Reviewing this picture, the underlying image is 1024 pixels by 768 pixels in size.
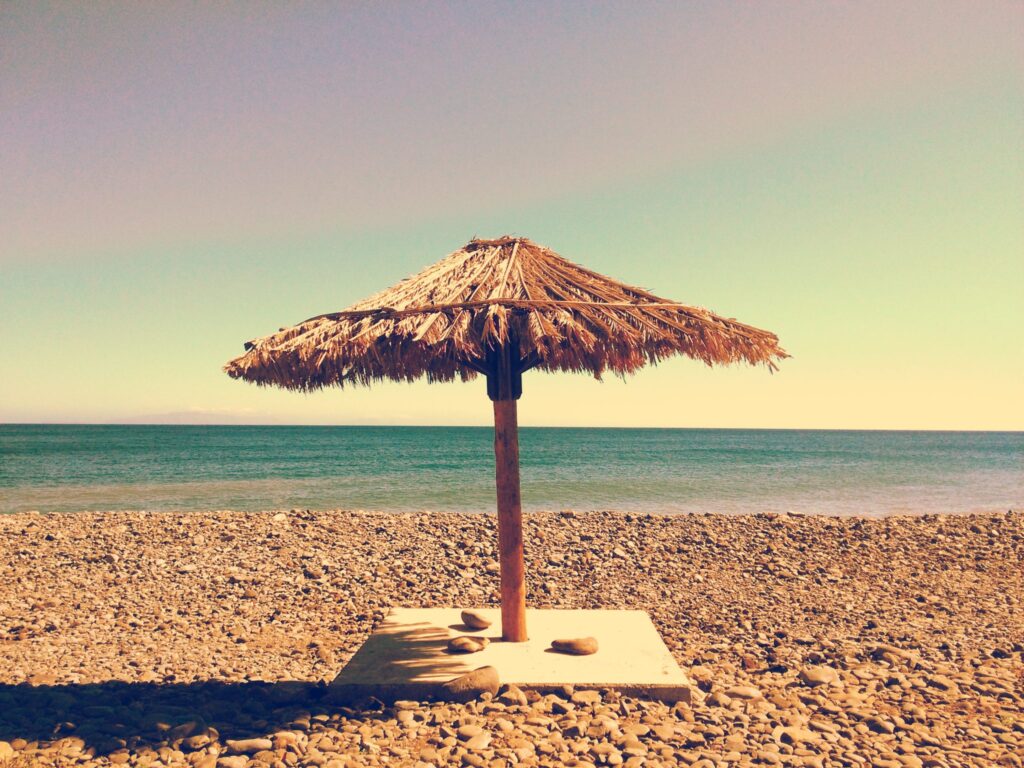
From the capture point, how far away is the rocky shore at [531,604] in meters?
3.74

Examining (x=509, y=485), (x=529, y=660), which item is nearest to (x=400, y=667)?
(x=529, y=660)

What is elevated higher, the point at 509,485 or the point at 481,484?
the point at 509,485

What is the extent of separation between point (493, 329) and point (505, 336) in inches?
3.9

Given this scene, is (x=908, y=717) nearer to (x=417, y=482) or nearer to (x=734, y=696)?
(x=734, y=696)

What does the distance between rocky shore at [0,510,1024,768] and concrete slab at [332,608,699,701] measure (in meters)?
0.14

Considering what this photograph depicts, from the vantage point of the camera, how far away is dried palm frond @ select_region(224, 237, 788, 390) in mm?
4145

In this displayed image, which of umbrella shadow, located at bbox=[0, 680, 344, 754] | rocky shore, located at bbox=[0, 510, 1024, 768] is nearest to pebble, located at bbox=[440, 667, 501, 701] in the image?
rocky shore, located at bbox=[0, 510, 1024, 768]

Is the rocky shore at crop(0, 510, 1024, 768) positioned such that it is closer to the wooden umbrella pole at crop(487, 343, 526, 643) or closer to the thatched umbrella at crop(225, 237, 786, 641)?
the wooden umbrella pole at crop(487, 343, 526, 643)

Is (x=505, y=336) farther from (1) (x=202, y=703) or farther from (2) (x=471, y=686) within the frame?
(1) (x=202, y=703)

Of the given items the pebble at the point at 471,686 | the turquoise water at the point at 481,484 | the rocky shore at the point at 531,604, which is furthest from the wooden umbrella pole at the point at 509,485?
the turquoise water at the point at 481,484

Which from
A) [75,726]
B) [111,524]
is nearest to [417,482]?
[111,524]

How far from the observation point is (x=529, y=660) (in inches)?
181

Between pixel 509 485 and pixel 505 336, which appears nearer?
pixel 505 336

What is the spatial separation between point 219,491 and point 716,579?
71.0ft
